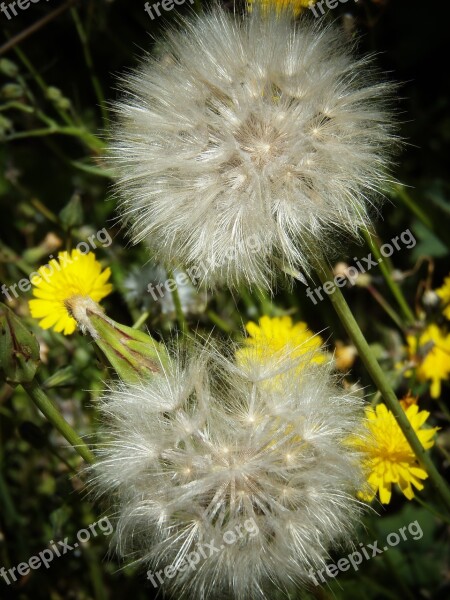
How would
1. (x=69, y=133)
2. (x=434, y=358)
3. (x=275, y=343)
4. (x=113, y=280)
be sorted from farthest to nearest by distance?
(x=113, y=280) < (x=69, y=133) < (x=434, y=358) < (x=275, y=343)

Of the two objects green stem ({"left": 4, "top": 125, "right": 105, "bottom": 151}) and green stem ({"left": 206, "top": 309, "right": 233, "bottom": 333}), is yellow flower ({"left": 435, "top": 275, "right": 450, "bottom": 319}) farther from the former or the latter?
green stem ({"left": 4, "top": 125, "right": 105, "bottom": 151})

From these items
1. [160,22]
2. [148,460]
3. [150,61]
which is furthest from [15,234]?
[148,460]

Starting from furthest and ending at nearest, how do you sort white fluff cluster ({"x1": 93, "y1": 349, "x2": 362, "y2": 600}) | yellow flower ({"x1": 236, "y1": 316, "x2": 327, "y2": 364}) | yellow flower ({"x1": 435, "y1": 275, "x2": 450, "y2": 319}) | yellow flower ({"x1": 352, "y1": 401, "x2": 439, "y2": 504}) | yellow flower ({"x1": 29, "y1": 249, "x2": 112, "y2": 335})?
yellow flower ({"x1": 435, "y1": 275, "x2": 450, "y2": 319}) < yellow flower ({"x1": 29, "y1": 249, "x2": 112, "y2": 335}) < yellow flower ({"x1": 352, "y1": 401, "x2": 439, "y2": 504}) < yellow flower ({"x1": 236, "y1": 316, "x2": 327, "y2": 364}) < white fluff cluster ({"x1": 93, "y1": 349, "x2": 362, "y2": 600})

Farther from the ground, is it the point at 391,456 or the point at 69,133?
the point at 69,133

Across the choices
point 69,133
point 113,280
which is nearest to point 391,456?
point 113,280

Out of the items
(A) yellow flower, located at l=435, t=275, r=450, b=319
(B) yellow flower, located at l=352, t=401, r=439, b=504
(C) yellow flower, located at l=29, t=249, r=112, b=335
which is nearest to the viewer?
(B) yellow flower, located at l=352, t=401, r=439, b=504

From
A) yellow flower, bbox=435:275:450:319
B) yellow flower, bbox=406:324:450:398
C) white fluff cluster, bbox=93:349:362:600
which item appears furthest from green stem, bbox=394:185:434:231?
white fluff cluster, bbox=93:349:362:600

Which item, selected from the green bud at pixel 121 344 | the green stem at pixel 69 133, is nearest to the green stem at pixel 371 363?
the green bud at pixel 121 344

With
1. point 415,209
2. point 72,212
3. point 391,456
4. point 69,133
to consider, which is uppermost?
point 69,133

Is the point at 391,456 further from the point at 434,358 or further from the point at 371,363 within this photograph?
the point at 434,358
